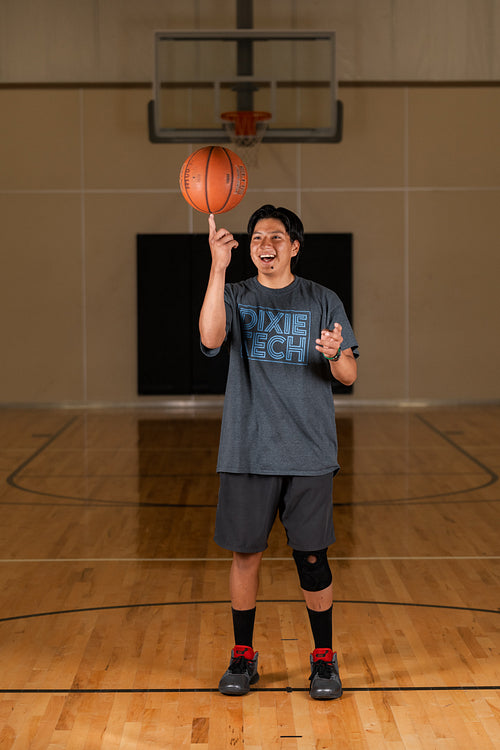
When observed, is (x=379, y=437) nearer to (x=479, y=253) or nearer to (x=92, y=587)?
(x=479, y=253)

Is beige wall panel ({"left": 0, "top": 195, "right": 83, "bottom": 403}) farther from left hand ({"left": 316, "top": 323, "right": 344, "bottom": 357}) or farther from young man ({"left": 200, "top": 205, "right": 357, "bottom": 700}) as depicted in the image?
left hand ({"left": 316, "top": 323, "right": 344, "bottom": 357})

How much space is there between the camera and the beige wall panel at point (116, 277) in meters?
11.1

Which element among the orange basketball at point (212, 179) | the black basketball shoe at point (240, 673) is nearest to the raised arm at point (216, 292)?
the orange basketball at point (212, 179)

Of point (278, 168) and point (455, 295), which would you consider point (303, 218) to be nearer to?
point (278, 168)

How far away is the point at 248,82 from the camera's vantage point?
30.7 ft

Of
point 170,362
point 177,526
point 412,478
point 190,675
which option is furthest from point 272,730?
point 170,362

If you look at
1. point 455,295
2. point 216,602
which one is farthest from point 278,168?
→ point 216,602

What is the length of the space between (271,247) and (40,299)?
28.4ft

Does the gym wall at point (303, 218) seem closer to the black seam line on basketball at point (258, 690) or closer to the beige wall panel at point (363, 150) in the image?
the beige wall panel at point (363, 150)

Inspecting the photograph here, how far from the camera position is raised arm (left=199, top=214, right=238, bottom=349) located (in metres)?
2.71

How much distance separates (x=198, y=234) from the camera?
1112cm

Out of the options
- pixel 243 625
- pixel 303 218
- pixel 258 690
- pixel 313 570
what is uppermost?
pixel 303 218

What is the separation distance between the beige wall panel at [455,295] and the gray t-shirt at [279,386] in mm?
8483

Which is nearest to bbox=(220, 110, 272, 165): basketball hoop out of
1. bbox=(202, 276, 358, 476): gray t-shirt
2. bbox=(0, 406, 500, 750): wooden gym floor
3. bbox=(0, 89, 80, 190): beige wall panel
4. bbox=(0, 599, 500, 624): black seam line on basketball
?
bbox=(0, 89, 80, 190): beige wall panel
